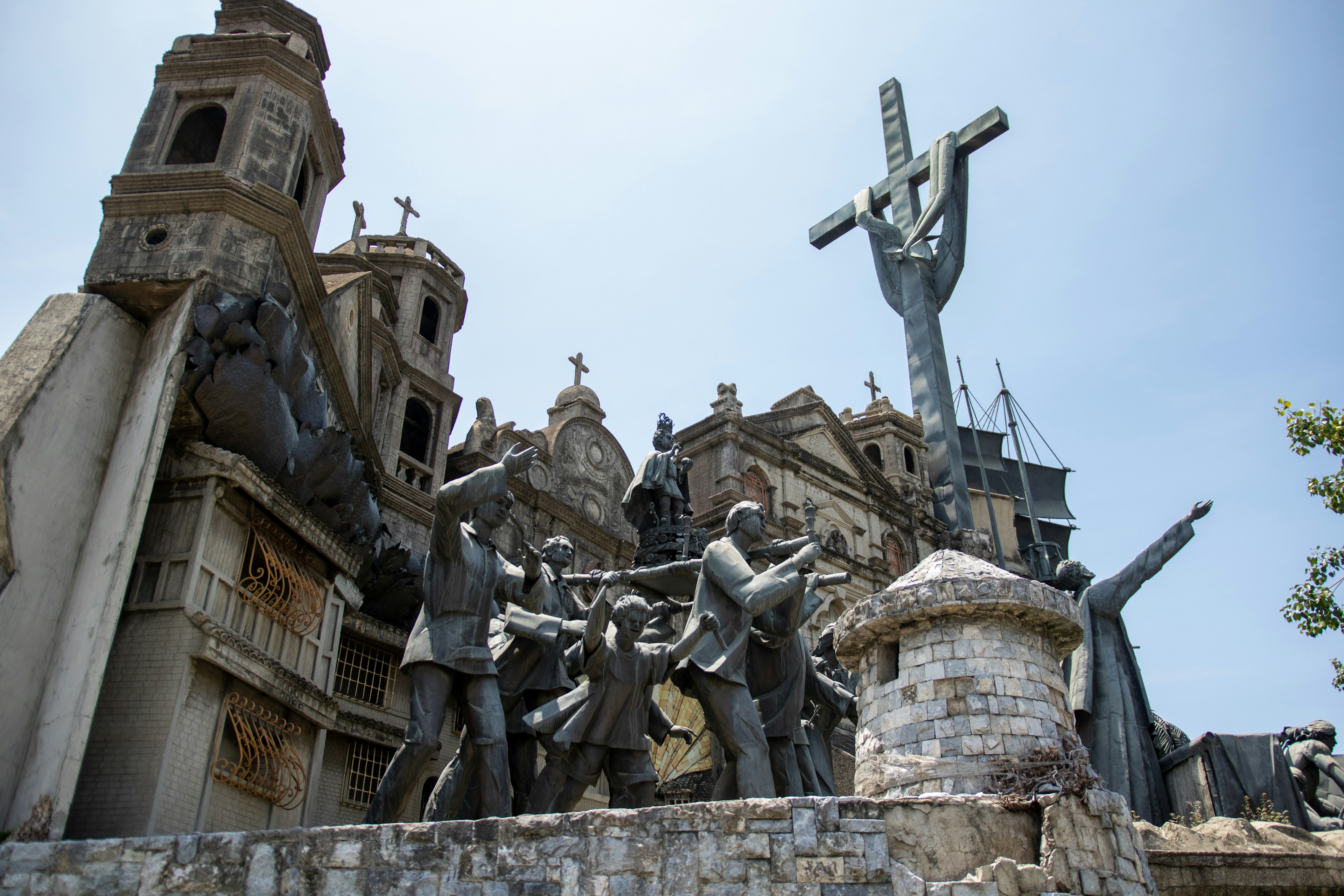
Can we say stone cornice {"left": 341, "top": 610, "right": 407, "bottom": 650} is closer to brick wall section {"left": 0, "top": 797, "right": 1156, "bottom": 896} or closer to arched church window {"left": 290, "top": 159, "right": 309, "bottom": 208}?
arched church window {"left": 290, "top": 159, "right": 309, "bottom": 208}

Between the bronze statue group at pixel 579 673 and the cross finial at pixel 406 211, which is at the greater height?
the cross finial at pixel 406 211

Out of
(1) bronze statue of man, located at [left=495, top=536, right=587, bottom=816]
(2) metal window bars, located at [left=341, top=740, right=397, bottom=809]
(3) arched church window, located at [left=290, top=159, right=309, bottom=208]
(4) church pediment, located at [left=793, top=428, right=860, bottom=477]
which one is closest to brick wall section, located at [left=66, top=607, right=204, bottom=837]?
(1) bronze statue of man, located at [left=495, top=536, right=587, bottom=816]

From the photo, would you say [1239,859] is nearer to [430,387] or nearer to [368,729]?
[368,729]

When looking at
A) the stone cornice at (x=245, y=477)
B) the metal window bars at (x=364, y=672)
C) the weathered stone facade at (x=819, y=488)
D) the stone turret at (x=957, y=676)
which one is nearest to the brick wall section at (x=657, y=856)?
the stone turret at (x=957, y=676)

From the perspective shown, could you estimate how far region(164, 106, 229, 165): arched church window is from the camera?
14.4 meters

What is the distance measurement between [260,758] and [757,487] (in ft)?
73.8

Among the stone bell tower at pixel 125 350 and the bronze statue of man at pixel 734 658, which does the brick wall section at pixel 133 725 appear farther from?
the bronze statue of man at pixel 734 658

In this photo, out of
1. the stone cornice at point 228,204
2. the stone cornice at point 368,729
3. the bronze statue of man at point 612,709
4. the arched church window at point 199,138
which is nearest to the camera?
the bronze statue of man at point 612,709

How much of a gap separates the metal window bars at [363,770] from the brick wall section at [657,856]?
9.52 metres

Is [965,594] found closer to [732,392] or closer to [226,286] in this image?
[226,286]

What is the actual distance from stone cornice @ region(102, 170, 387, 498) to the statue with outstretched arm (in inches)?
415

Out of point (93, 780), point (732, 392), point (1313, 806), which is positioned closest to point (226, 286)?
point (93, 780)

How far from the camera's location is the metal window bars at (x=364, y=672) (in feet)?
53.3

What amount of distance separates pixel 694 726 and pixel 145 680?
330 inches
